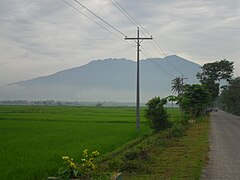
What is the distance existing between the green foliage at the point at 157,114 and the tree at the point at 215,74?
32.9 metres

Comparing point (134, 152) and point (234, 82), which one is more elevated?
point (234, 82)

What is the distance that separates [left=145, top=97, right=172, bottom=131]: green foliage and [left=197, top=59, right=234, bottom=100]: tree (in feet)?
108

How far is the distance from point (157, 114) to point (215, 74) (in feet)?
120

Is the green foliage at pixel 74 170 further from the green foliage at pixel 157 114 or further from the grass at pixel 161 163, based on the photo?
the green foliage at pixel 157 114

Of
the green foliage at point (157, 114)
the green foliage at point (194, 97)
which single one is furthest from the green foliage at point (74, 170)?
the green foliage at point (194, 97)

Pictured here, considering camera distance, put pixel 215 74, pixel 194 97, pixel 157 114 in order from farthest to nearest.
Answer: pixel 215 74, pixel 194 97, pixel 157 114

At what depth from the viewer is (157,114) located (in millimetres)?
26812

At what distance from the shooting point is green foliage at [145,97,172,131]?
26844 millimetres

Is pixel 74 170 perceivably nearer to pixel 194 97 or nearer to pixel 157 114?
pixel 157 114

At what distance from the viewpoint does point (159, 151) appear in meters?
15.9

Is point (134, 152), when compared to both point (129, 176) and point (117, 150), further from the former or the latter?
point (117, 150)

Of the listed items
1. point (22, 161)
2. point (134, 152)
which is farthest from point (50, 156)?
point (134, 152)

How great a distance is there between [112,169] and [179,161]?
121 inches

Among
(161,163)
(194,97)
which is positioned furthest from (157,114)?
(194,97)
